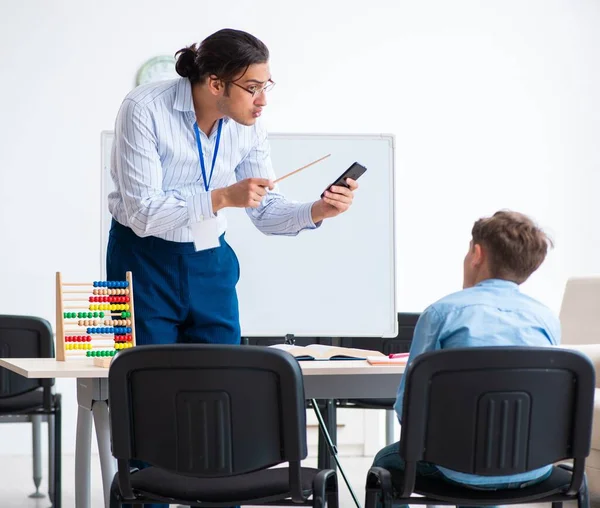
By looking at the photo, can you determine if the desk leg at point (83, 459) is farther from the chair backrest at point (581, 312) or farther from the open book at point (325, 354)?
the chair backrest at point (581, 312)

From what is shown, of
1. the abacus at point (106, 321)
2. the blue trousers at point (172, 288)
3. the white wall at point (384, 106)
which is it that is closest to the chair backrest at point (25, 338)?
the abacus at point (106, 321)

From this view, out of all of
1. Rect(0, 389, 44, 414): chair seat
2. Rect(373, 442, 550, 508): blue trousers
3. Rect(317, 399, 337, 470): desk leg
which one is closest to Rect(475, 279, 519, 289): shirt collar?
Rect(373, 442, 550, 508): blue trousers

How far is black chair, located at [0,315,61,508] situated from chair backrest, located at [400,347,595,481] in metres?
1.90

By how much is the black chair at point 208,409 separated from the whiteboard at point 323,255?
239cm

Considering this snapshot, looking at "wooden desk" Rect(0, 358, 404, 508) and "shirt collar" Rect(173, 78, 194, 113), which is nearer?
"wooden desk" Rect(0, 358, 404, 508)

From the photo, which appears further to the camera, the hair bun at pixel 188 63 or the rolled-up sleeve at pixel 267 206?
the rolled-up sleeve at pixel 267 206

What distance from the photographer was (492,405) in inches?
70.2

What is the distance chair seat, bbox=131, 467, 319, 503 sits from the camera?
1835 mm

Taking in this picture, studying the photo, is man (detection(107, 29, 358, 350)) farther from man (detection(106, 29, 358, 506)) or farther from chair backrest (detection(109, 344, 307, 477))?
chair backrest (detection(109, 344, 307, 477))

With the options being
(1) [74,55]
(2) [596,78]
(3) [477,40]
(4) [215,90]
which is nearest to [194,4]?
(1) [74,55]

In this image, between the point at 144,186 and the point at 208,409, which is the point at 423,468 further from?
the point at 144,186

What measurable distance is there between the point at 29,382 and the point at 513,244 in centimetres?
214

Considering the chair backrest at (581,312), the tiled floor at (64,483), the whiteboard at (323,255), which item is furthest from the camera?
the whiteboard at (323,255)

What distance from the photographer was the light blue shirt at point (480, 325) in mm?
1877
